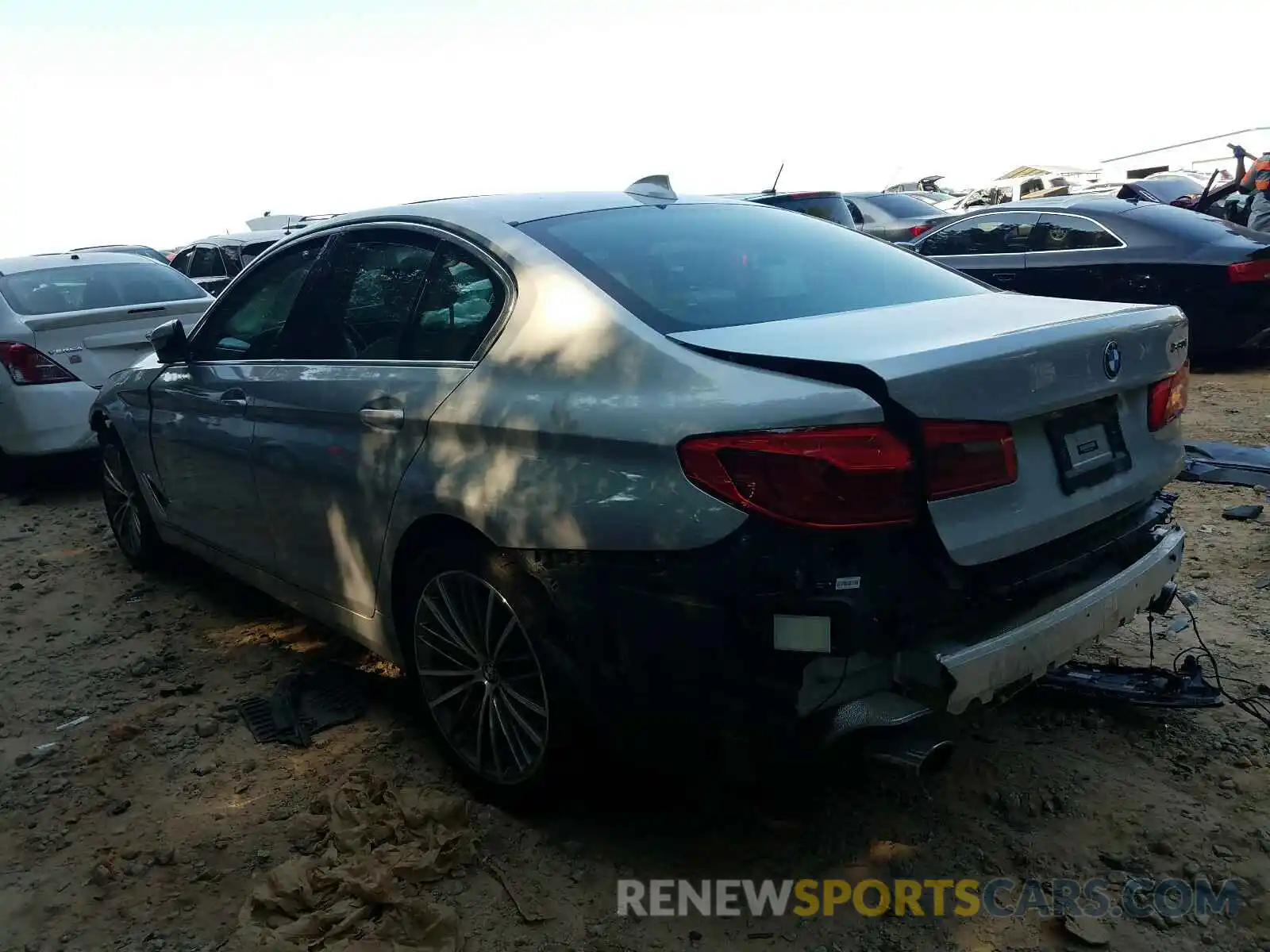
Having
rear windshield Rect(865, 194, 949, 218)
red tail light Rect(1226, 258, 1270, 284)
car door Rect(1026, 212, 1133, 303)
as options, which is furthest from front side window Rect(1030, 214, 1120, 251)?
rear windshield Rect(865, 194, 949, 218)

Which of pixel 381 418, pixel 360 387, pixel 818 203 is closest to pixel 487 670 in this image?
pixel 381 418

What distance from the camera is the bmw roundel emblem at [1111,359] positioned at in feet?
8.16

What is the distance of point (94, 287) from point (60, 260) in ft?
1.80

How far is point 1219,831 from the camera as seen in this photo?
8.75ft

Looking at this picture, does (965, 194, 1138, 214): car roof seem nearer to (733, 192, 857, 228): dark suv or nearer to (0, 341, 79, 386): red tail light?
(733, 192, 857, 228): dark suv

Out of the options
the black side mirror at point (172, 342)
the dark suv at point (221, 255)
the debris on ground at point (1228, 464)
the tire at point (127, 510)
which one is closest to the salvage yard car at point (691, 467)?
the black side mirror at point (172, 342)

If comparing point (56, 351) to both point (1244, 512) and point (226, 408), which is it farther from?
point (1244, 512)

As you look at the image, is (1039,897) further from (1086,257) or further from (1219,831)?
(1086,257)

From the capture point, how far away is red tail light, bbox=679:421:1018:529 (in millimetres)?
2092

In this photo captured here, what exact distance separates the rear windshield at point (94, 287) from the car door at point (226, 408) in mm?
3443

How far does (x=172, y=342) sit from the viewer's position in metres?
4.21

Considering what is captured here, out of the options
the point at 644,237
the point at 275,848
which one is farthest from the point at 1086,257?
the point at 275,848

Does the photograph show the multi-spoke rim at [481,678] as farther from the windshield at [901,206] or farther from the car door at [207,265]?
the car door at [207,265]

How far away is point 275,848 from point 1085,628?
2242 millimetres
